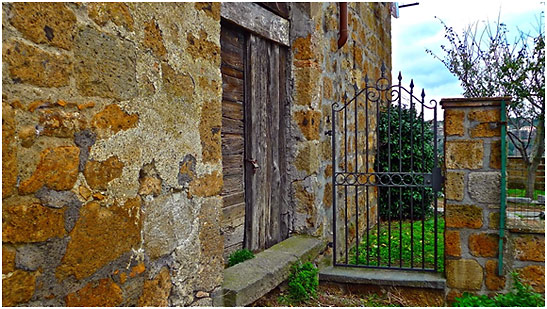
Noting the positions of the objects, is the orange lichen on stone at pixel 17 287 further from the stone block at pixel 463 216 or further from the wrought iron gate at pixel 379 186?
the stone block at pixel 463 216

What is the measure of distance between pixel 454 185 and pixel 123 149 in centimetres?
257

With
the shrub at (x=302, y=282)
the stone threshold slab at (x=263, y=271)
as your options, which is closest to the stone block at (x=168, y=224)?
the stone threshold slab at (x=263, y=271)

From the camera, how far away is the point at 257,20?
3209 mm

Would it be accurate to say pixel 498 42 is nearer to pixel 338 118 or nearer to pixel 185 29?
pixel 338 118

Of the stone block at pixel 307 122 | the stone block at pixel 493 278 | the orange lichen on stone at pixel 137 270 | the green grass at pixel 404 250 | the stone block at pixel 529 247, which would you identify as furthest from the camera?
the green grass at pixel 404 250

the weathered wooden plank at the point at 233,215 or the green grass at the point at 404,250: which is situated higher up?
the weathered wooden plank at the point at 233,215

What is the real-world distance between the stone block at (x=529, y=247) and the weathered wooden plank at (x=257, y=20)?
7.92 feet

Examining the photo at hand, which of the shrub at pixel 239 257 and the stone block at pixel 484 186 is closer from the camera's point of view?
the shrub at pixel 239 257

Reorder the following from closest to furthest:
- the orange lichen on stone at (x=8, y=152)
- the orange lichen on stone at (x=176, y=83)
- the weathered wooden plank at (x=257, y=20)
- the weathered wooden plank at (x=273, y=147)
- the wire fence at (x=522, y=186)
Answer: the orange lichen on stone at (x=8, y=152) < the orange lichen on stone at (x=176, y=83) < the weathered wooden plank at (x=257, y=20) < the weathered wooden plank at (x=273, y=147) < the wire fence at (x=522, y=186)

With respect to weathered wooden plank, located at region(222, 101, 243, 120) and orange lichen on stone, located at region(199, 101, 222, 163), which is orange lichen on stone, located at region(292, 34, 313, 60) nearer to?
weathered wooden plank, located at region(222, 101, 243, 120)

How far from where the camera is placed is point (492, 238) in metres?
3.19

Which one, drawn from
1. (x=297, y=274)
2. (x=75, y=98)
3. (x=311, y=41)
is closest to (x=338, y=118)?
(x=311, y=41)

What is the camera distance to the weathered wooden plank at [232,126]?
2.92 metres

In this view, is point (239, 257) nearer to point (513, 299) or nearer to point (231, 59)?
point (231, 59)
